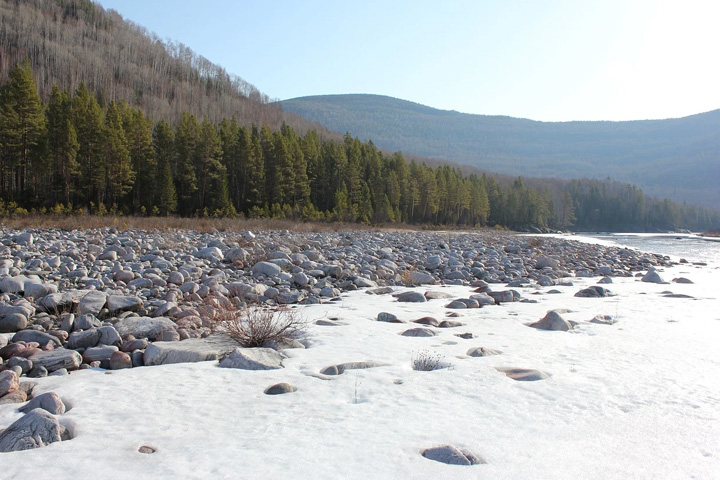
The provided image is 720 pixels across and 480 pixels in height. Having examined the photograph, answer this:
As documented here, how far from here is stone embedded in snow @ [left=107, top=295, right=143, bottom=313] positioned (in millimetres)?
5258

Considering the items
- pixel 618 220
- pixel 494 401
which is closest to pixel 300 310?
pixel 494 401

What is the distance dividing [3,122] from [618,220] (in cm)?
10953

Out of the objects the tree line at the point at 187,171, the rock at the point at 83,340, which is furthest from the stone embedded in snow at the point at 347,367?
the tree line at the point at 187,171

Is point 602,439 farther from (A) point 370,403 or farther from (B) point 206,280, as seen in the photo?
(B) point 206,280

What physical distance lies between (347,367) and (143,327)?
2.14 metres

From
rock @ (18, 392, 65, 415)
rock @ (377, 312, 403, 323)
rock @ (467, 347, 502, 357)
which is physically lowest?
rock @ (377, 312, 403, 323)

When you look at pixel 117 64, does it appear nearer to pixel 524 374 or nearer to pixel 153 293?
pixel 153 293

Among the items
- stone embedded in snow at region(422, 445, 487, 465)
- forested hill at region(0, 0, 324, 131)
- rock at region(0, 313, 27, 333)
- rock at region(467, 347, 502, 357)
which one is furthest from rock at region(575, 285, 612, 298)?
forested hill at region(0, 0, 324, 131)

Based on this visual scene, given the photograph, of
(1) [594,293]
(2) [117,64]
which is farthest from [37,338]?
(2) [117,64]

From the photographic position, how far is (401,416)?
271 centimetres

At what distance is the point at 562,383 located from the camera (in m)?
3.31

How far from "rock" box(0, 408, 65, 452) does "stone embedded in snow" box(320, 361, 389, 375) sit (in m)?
1.74

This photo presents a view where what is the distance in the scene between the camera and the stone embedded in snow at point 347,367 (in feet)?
11.6

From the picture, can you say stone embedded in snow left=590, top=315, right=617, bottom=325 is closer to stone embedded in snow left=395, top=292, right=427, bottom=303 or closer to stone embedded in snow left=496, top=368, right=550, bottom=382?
stone embedded in snow left=395, top=292, right=427, bottom=303
